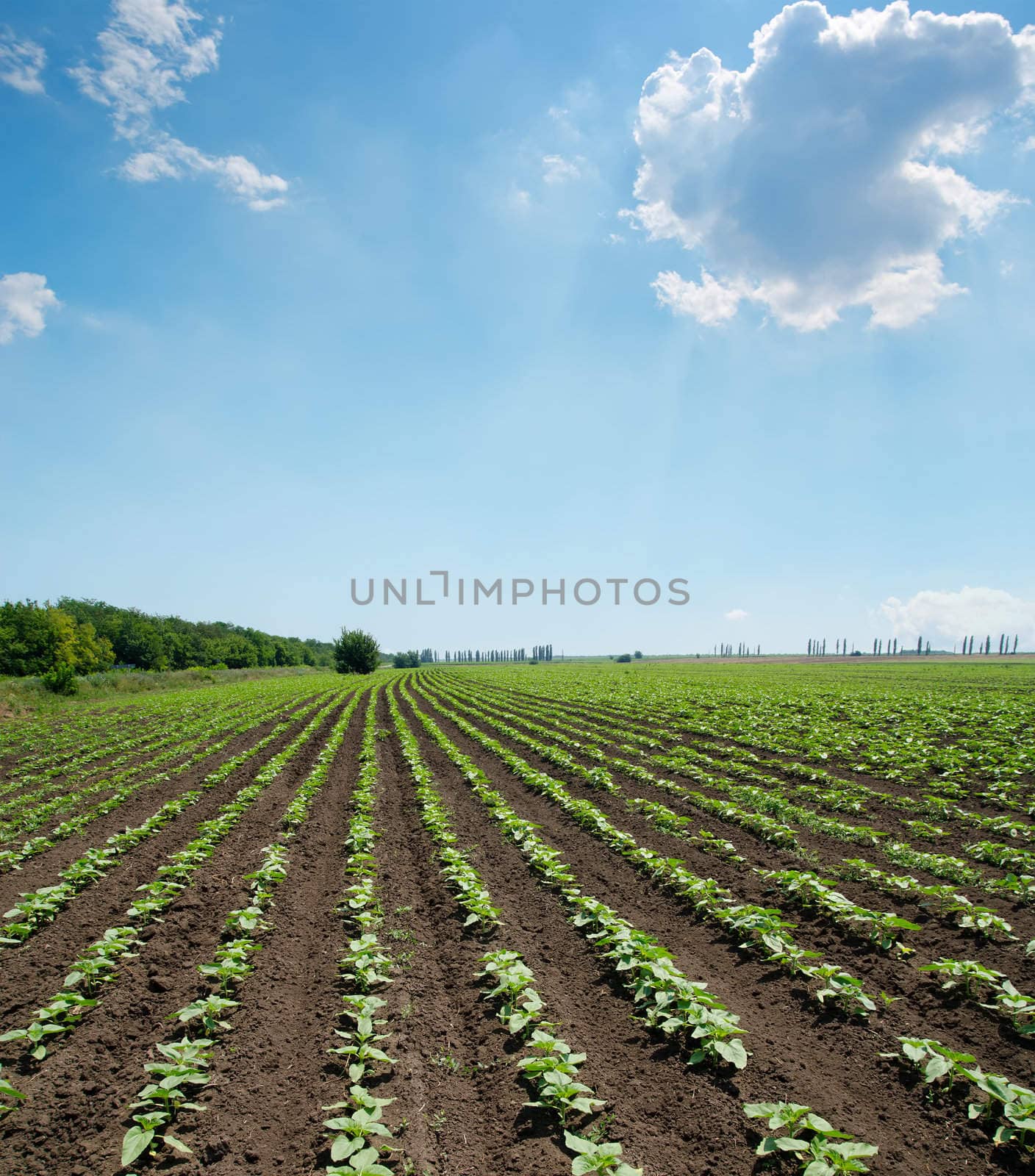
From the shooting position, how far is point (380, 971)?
5609 mm

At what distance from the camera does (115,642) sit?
95688mm

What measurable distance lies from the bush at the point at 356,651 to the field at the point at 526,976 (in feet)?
272

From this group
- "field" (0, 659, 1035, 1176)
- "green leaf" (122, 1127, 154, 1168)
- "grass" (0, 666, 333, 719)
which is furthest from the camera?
"grass" (0, 666, 333, 719)

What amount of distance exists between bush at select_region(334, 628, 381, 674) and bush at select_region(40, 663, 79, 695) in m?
53.8

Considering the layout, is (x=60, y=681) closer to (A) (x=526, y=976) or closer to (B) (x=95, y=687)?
(B) (x=95, y=687)

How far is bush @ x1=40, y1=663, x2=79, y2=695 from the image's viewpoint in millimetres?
39375

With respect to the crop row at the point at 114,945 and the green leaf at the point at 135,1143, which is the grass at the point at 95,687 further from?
the green leaf at the point at 135,1143

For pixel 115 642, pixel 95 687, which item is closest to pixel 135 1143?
pixel 95 687

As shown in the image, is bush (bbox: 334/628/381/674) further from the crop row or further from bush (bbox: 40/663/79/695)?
the crop row

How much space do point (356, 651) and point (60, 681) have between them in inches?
2197

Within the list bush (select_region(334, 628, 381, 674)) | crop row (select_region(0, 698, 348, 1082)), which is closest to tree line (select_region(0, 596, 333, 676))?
bush (select_region(334, 628, 381, 674))

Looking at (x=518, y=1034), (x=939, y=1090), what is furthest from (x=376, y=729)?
(x=939, y=1090)

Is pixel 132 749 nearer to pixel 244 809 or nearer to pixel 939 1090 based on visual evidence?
pixel 244 809

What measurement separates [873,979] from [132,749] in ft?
70.4
